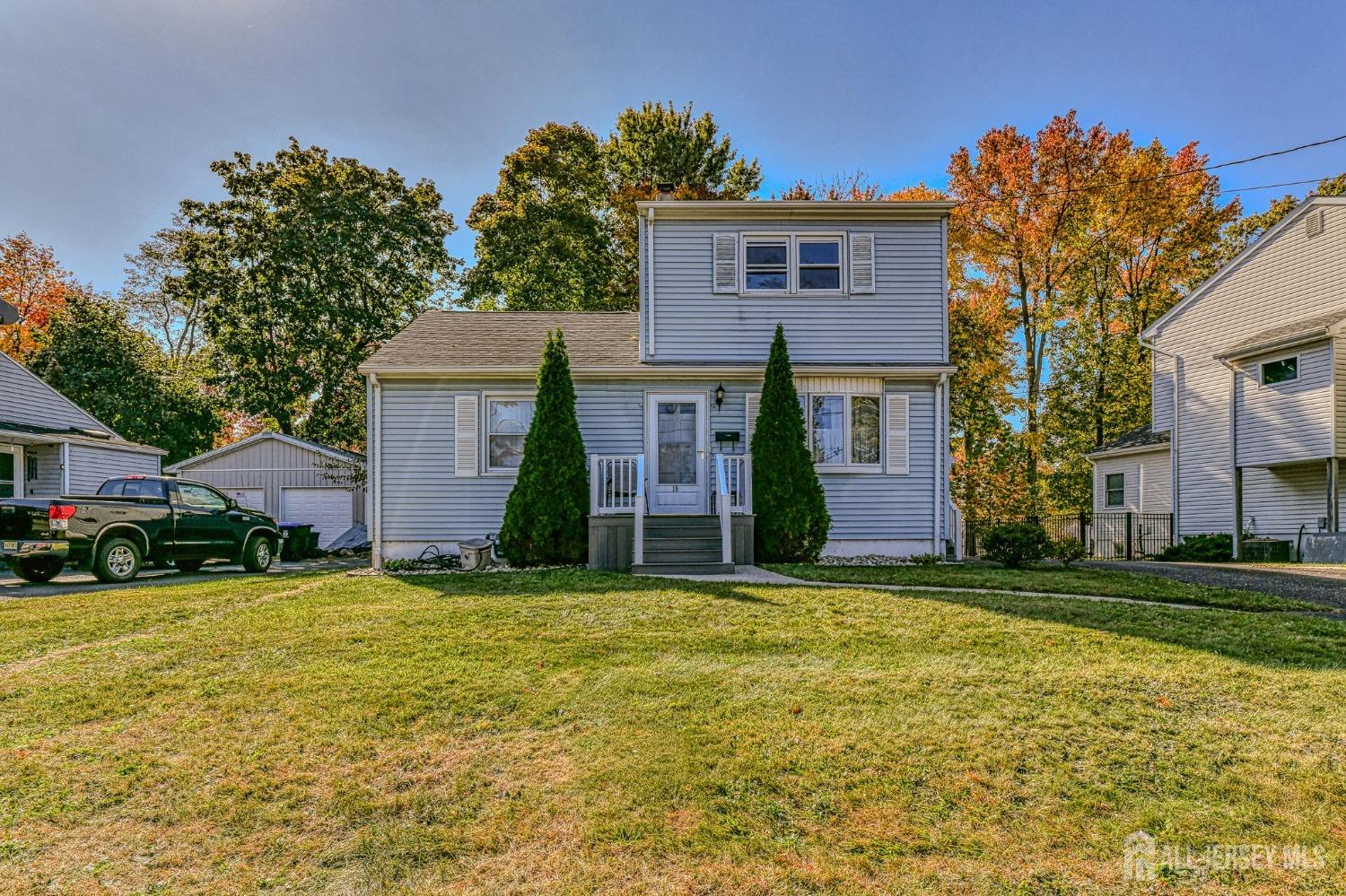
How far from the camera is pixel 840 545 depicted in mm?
11828

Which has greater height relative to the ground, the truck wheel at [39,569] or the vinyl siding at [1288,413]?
the vinyl siding at [1288,413]

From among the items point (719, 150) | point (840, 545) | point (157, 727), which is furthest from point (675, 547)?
point (719, 150)

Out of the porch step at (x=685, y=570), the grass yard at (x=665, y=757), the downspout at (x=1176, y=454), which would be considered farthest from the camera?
the downspout at (x=1176, y=454)

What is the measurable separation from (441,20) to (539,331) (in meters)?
5.41

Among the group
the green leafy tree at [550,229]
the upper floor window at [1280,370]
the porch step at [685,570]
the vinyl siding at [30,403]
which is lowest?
the porch step at [685,570]

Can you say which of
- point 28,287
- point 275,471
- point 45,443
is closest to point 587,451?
point 275,471

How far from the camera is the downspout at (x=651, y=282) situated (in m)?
12.2

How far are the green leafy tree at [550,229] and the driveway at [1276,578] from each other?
1854 centimetres

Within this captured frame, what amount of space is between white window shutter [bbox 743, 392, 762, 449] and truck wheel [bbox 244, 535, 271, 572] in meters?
8.84

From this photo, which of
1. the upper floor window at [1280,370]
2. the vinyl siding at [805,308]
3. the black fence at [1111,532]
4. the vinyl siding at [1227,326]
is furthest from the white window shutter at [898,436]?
the upper floor window at [1280,370]

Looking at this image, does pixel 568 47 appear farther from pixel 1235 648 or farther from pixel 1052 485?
pixel 1052 485

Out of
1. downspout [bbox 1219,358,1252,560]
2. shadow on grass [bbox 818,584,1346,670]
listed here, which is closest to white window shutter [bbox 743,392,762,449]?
shadow on grass [bbox 818,584,1346,670]

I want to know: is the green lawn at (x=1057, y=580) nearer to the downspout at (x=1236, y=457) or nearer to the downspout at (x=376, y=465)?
the downspout at (x=376, y=465)

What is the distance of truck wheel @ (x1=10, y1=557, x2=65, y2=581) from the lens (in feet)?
33.5
